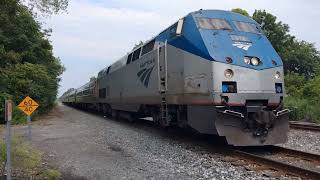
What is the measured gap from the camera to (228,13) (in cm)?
1236

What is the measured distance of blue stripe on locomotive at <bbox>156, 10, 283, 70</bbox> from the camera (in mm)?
10461

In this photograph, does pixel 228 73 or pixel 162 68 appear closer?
pixel 228 73

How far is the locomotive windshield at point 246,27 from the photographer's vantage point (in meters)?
11.8

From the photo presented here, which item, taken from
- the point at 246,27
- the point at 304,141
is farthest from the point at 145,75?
the point at 304,141

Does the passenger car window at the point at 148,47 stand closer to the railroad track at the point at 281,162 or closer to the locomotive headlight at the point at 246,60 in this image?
the locomotive headlight at the point at 246,60

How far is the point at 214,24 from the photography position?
38.1ft

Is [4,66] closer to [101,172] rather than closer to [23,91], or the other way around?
[23,91]

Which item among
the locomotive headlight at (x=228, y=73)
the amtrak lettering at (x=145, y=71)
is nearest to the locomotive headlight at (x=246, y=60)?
the locomotive headlight at (x=228, y=73)

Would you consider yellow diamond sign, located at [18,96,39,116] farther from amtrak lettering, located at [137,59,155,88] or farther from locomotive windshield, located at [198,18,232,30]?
locomotive windshield, located at [198,18,232,30]

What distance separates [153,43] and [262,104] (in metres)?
5.15

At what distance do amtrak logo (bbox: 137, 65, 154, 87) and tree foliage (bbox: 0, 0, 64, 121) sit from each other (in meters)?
12.5

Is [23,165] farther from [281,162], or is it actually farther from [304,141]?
[304,141]

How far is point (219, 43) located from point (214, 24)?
3.30ft

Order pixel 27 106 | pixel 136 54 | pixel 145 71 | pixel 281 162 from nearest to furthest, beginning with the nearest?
pixel 281 162 → pixel 27 106 → pixel 145 71 → pixel 136 54
